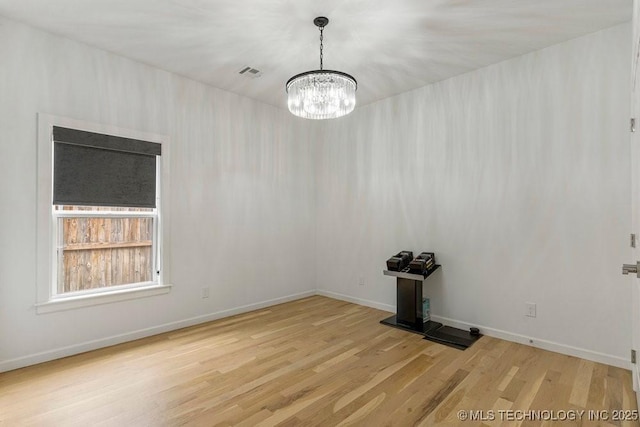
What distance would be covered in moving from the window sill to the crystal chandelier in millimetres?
2380

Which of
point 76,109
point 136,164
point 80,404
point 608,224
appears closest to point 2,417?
point 80,404

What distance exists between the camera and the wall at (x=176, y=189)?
8.79ft

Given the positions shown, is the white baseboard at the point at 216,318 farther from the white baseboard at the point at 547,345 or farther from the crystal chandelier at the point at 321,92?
the crystal chandelier at the point at 321,92

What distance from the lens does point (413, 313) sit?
364 centimetres

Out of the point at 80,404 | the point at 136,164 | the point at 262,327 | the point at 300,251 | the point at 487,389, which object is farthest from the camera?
the point at 300,251

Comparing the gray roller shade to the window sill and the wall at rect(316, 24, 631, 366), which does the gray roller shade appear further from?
the wall at rect(316, 24, 631, 366)

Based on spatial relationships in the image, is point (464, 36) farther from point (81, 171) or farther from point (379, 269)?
point (81, 171)

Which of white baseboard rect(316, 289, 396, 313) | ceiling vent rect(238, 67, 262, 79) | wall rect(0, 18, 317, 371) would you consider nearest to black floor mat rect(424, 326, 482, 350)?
white baseboard rect(316, 289, 396, 313)

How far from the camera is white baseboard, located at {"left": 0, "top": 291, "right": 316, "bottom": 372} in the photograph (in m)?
A: 2.68

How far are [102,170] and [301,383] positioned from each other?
8.68 feet

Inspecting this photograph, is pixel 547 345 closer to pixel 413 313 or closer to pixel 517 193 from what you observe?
pixel 413 313

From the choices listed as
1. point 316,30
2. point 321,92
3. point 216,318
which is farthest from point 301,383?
point 316,30

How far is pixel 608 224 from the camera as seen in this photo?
2748mm

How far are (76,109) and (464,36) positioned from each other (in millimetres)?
3530
